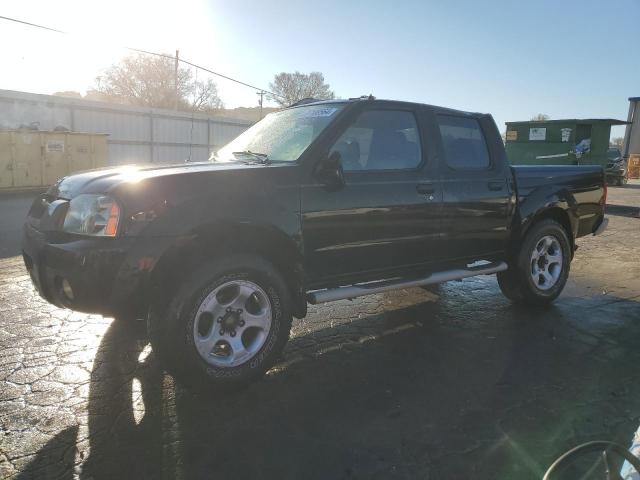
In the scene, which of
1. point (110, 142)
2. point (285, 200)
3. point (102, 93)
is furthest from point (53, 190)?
point (102, 93)

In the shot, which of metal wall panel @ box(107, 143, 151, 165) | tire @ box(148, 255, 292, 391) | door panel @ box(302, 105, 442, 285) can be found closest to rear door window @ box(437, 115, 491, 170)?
door panel @ box(302, 105, 442, 285)

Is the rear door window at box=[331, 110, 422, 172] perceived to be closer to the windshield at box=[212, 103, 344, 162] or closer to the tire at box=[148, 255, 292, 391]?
the windshield at box=[212, 103, 344, 162]

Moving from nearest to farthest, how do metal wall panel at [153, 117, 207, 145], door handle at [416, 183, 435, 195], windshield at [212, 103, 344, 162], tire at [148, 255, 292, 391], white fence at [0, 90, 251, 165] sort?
1. tire at [148, 255, 292, 391]
2. windshield at [212, 103, 344, 162]
3. door handle at [416, 183, 435, 195]
4. white fence at [0, 90, 251, 165]
5. metal wall panel at [153, 117, 207, 145]

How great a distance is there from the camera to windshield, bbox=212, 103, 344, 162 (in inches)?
141

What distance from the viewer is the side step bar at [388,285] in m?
3.41

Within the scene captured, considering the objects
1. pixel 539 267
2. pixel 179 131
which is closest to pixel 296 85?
pixel 179 131

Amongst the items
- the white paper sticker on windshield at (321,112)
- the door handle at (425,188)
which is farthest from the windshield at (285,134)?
the door handle at (425,188)

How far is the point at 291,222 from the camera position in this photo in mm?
3207

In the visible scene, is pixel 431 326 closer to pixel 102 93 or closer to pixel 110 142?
pixel 110 142

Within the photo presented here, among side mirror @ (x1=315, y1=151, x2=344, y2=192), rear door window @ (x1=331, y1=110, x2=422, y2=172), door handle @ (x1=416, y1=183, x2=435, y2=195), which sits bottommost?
door handle @ (x1=416, y1=183, x2=435, y2=195)

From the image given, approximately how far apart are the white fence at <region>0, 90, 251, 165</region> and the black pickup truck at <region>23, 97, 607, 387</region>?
12.4 m

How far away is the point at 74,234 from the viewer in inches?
112

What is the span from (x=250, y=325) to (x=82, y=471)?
1.21 meters

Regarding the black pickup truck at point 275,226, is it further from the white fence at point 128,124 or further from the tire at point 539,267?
the white fence at point 128,124
